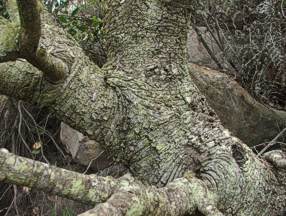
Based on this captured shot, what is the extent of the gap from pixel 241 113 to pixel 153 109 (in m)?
1.34

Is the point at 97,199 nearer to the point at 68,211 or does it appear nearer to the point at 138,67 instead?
the point at 138,67

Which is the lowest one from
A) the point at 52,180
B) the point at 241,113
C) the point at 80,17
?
the point at 241,113

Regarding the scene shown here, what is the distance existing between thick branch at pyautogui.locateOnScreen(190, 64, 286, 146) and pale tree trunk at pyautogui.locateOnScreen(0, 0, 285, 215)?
3.48ft

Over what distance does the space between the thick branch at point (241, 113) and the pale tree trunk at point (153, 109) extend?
1.06 m

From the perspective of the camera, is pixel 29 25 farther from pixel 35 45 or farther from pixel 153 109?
pixel 153 109

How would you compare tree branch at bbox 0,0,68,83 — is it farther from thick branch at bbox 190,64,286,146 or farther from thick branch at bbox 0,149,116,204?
thick branch at bbox 190,64,286,146

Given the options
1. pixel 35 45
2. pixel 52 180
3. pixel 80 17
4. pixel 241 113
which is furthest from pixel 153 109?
pixel 80 17

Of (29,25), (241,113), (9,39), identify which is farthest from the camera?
(241,113)

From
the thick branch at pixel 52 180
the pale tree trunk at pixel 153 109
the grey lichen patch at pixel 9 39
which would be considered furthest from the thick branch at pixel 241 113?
the thick branch at pixel 52 180

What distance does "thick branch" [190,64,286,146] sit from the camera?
279 cm

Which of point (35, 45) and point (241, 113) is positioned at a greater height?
point (35, 45)

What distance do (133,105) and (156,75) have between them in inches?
5.6

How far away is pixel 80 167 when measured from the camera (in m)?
2.89

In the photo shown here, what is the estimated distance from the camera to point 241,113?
2801 mm
